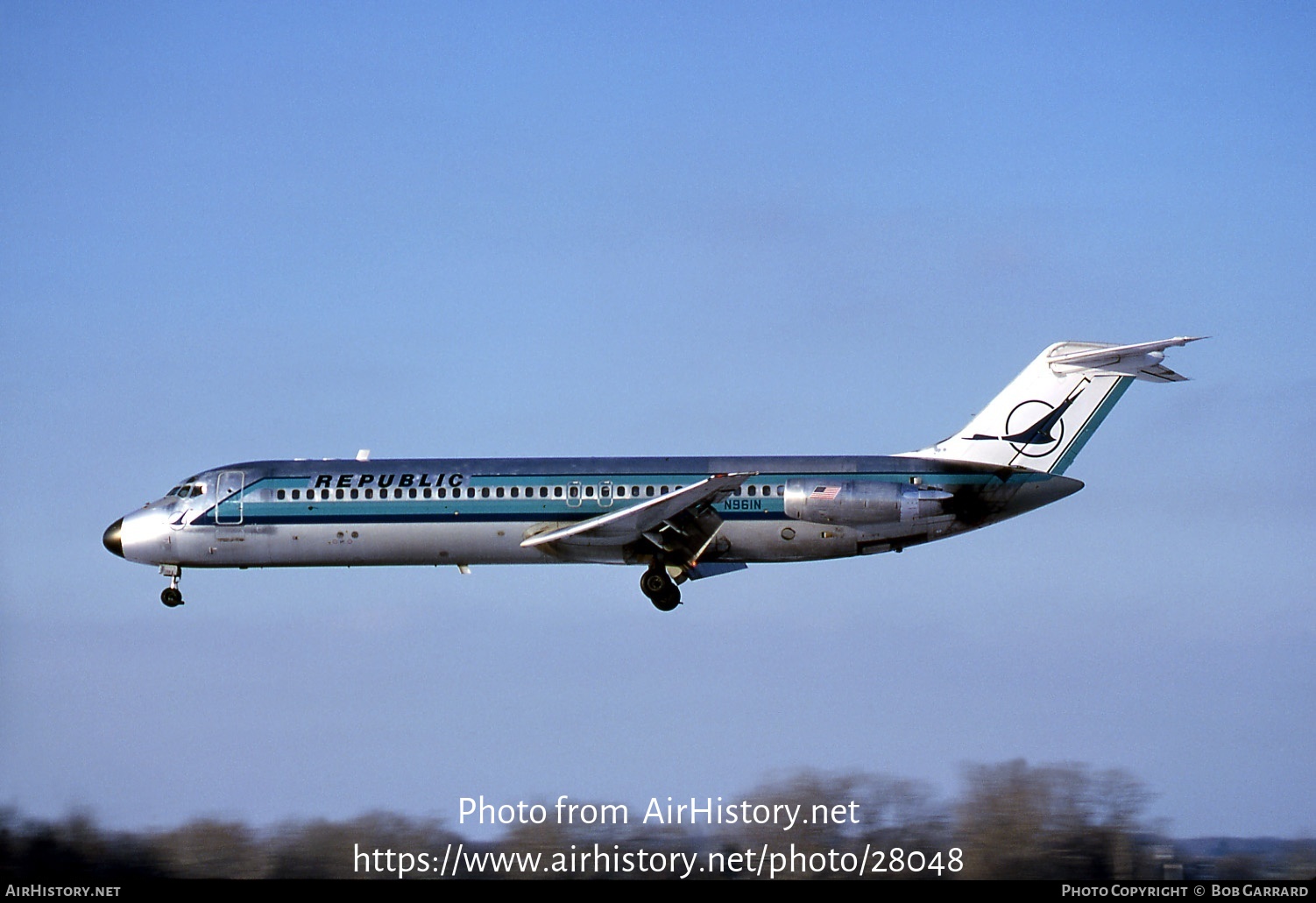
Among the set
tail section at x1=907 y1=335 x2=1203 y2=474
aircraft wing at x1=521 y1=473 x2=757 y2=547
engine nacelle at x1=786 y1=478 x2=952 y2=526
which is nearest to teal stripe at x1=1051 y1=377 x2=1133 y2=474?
tail section at x1=907 y1=335 x2=1203 y2=474

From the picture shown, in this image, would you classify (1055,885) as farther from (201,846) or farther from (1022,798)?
(201,846)

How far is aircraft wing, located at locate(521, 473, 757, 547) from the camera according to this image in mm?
48812

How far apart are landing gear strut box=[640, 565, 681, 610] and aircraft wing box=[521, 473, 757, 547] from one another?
112 cm

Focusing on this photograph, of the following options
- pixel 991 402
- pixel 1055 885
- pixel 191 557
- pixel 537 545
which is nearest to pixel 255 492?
pixel 191 557

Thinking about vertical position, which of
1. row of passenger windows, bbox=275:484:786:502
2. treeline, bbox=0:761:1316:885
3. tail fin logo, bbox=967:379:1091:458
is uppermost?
tail fin logo, bbox=967:379:1091:458

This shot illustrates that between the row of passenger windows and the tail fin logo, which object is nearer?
the row of passenger windows

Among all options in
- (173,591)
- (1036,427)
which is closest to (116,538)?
(173,591)

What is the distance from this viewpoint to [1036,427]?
168 feet

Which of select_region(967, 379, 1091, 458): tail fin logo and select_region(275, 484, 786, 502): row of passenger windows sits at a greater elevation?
select_region(967, 379, 1091, 458): tail fin logo

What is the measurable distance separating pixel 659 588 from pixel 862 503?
5.58m

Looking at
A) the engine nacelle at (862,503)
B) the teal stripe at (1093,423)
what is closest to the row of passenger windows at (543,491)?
the engine nacelle at (862,503)

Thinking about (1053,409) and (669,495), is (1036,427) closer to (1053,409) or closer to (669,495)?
(1053,409)

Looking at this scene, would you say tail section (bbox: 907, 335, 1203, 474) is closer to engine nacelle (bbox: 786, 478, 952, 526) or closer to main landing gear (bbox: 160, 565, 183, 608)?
engine nacelle (bbox: 786, 478, 952, 526)

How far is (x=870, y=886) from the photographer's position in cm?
4228
